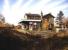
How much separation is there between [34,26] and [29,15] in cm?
600

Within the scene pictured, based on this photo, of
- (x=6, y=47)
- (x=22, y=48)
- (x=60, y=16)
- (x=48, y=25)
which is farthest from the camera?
(x=60, y=16)

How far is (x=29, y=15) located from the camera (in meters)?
53.3

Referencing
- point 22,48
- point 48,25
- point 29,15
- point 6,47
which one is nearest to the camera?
point 6,47

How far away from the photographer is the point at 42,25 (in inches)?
1842

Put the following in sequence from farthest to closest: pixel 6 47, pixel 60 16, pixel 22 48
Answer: pixel 60 16
pixel 22 48
pixel 6 47

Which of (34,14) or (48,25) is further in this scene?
(34,14)

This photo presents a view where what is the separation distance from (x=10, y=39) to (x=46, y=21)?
26893 millimetres

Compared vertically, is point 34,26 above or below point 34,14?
below

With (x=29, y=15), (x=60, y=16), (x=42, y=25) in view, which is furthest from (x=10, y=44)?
(x=60, y=16)

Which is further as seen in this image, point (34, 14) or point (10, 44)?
point (34, 14)

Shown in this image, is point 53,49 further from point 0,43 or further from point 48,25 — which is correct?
point 48,25

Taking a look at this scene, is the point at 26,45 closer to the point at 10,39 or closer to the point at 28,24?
the point at 10,39

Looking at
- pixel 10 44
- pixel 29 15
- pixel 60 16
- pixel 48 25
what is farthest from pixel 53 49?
pixel 60 16

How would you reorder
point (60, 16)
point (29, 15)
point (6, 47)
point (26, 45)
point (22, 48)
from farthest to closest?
point (60, 16) → point (29, 15) → point (26, 45) → point (22, 48) → point (6, 47)
